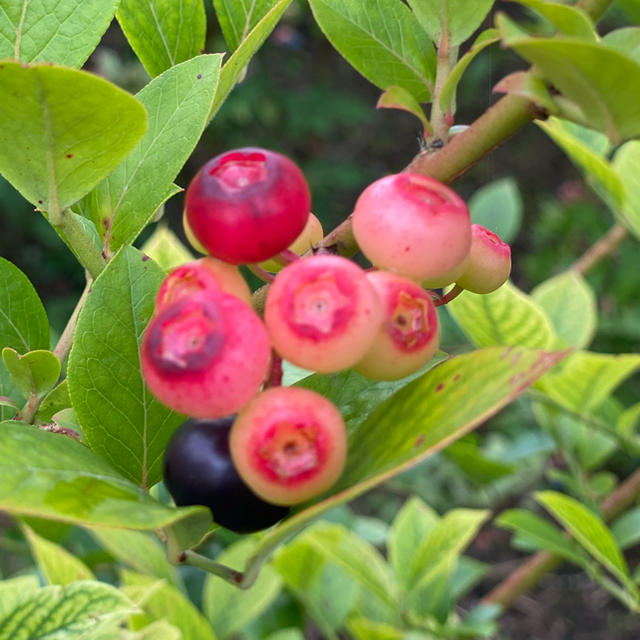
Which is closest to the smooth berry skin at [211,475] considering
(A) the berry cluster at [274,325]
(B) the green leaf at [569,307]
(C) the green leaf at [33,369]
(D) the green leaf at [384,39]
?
(A) the berry cluster at [274,325]

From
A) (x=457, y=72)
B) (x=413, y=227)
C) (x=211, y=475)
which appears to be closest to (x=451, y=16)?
(x=457, y=72)

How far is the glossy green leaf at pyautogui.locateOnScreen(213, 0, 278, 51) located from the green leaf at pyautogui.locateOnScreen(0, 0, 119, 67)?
0.09 metres

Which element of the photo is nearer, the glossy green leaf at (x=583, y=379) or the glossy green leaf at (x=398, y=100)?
the glossy green leaf at (x=398, y=100)

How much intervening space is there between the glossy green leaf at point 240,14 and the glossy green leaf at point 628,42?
0.21 meters

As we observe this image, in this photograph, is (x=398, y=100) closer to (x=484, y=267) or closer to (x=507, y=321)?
(x=484, y=267)

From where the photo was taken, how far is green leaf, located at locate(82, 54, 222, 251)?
1.43ft

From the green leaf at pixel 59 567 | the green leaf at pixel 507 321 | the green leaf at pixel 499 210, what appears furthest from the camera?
the green leaf at pixel 499 210

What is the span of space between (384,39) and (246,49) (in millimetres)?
79

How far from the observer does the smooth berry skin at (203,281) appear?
34cm

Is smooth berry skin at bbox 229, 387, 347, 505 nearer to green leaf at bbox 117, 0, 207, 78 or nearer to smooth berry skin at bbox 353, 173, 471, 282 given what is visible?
smooth berry skin at bbox 353, 173, 471, 282

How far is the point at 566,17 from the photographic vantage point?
342mm

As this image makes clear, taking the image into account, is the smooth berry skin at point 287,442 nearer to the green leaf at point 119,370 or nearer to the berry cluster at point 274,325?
the berry cluster at point 274,325

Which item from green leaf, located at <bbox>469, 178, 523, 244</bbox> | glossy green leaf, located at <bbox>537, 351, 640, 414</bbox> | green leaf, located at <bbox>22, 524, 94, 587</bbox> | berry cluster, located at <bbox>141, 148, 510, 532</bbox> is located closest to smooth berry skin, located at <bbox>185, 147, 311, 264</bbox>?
berry cluster, located at <bbox>141, 148, 510, 532</bbox>

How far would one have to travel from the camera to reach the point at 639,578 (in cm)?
99
